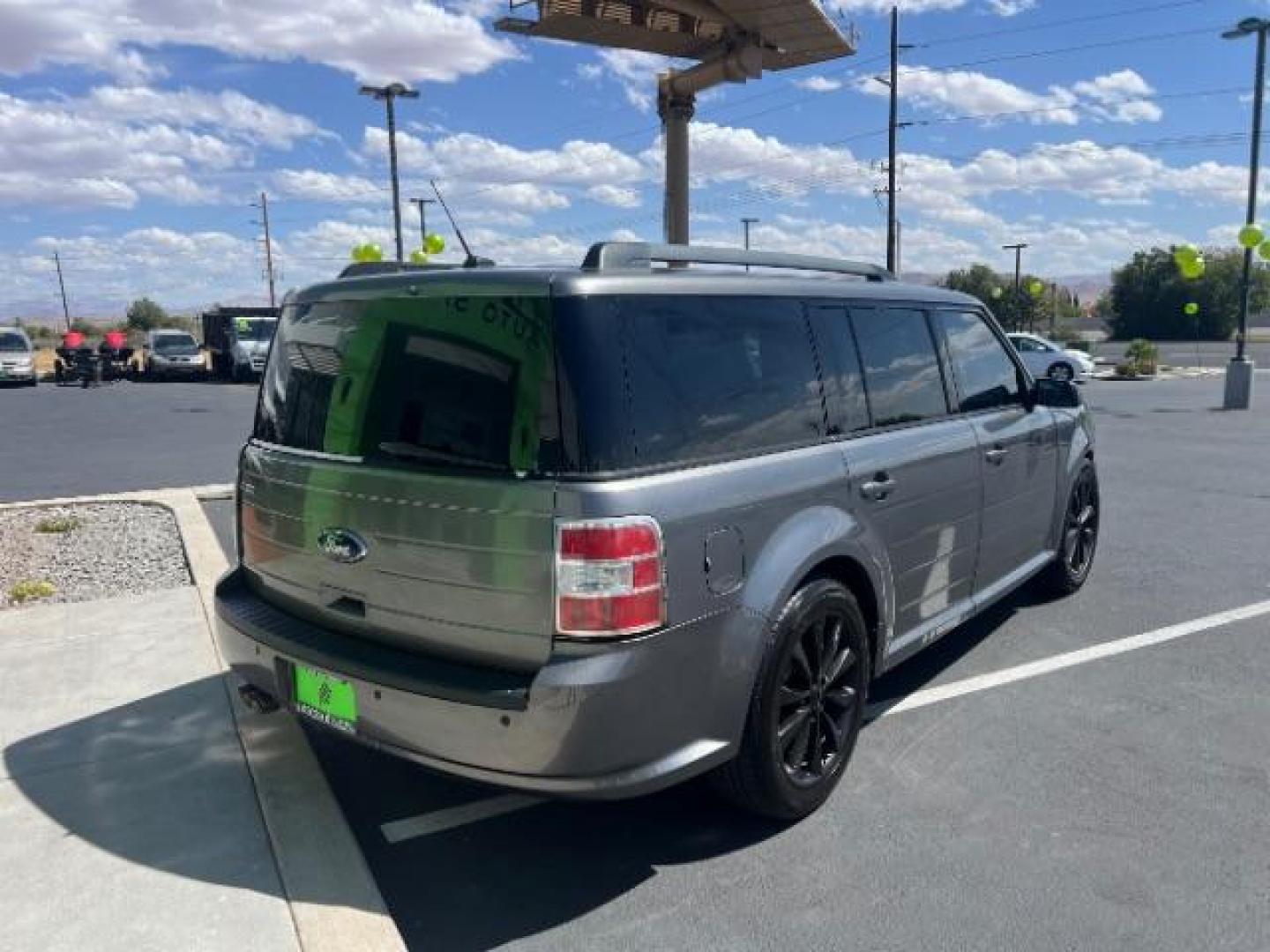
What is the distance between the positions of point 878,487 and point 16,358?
31943 millimetres

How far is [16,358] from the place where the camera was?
96.0 feet

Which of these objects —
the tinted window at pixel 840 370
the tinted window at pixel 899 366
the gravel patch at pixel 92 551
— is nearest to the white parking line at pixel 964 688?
the tinted window at pixel 899 366

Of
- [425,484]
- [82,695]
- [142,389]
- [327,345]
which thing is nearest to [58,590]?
[82,695]

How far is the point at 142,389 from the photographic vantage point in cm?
2784

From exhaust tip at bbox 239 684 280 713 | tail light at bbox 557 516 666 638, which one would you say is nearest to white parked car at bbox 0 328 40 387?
exhaust tip at bbox 239 684 280 713

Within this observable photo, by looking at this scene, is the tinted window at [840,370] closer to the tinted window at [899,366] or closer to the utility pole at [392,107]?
the tinted window at [899,366]

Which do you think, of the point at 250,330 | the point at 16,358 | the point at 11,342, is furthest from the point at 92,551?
the point at 11,342

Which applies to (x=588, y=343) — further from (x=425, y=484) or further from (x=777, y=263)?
(x=777, y=263)

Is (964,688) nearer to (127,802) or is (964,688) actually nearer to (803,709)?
(803,709)

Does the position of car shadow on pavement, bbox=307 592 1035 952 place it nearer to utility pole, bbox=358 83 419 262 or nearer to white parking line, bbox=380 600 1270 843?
white parking line, bbox=380 600 1270 843

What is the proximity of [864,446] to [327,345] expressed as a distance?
193cm

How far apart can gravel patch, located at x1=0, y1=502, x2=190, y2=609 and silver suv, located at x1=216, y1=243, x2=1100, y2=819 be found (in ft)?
9.45

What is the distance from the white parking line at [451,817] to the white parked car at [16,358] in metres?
31.3

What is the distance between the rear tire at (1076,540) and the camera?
5801 millimetres
